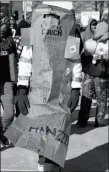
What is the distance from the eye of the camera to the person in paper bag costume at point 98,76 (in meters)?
6.53

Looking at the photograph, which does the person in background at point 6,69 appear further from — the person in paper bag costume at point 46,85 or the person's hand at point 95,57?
the person in paper bag costume at point 46,85

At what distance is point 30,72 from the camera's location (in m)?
4.16

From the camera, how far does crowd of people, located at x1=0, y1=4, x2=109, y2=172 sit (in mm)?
4180

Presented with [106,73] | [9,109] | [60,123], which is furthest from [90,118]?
[60,123]

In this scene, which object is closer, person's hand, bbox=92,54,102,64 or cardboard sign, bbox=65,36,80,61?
cardboard sign, bbox=65,36,80,61

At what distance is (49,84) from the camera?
408 cm

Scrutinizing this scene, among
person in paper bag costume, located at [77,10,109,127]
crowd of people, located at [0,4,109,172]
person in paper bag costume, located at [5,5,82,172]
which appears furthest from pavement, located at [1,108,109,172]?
person in paper bag costume, located at [5,5,82,172]

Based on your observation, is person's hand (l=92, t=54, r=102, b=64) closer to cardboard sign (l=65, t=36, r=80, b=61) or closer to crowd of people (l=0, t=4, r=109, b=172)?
crowd of people (l=0, t=4, r=109, b=172)

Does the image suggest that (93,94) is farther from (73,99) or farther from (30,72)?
(30,72)

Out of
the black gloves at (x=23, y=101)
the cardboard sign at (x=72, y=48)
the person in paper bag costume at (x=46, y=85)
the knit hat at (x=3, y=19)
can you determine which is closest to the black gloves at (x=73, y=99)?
the person in paper bag costume at (x=46, y=85)

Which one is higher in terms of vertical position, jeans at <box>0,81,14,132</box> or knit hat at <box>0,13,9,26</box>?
knit hat at <box>0,13,9,26</box>

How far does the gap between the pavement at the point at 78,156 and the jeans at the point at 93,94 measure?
616 mm

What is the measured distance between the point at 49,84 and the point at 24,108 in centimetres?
32

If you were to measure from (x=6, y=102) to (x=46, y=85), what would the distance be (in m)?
2.21
